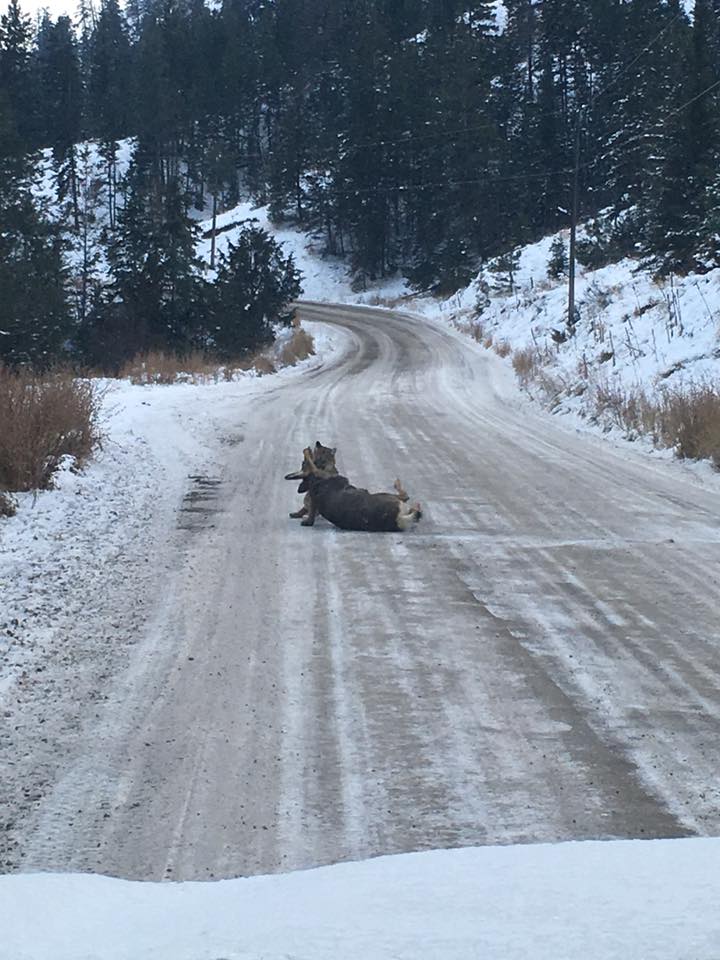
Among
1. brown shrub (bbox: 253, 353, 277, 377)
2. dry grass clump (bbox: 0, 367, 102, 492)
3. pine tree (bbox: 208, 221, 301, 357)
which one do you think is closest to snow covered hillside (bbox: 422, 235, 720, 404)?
brown shrub (bbox: 253, 353, 277, 377)

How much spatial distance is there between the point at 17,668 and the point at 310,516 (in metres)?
4.18

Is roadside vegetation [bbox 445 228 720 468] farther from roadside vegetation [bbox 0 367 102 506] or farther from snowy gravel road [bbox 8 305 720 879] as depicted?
roadside vegetation [bbox 0 367 102 506]

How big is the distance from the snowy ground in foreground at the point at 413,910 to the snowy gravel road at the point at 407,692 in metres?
0.40

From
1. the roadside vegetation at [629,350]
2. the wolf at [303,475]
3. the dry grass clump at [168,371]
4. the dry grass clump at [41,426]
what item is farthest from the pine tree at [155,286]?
the wolf at [303,475]

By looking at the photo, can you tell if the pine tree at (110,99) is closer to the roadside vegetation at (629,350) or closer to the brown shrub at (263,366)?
the brown shrub at (263,366)

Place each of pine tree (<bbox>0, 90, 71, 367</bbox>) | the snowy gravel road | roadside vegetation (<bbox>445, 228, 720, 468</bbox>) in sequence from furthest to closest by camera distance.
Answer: pine tree (<bbox>0, 90, 71, 367</bbox>) < roadside vegetation (<bbox>445, 228, 720, 468</bbox>) < the snowy gravel road

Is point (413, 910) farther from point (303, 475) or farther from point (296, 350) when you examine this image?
point (296, 350)

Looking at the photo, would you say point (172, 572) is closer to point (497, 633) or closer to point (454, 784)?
point (497, 633)

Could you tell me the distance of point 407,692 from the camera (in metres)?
5.07

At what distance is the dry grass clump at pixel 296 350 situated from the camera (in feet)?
97.8

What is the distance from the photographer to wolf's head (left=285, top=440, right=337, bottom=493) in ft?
30.4

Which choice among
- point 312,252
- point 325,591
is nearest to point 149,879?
point 325,591

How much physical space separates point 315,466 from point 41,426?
9.43ft

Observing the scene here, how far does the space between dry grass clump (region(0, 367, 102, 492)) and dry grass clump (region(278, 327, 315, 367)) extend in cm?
1807
